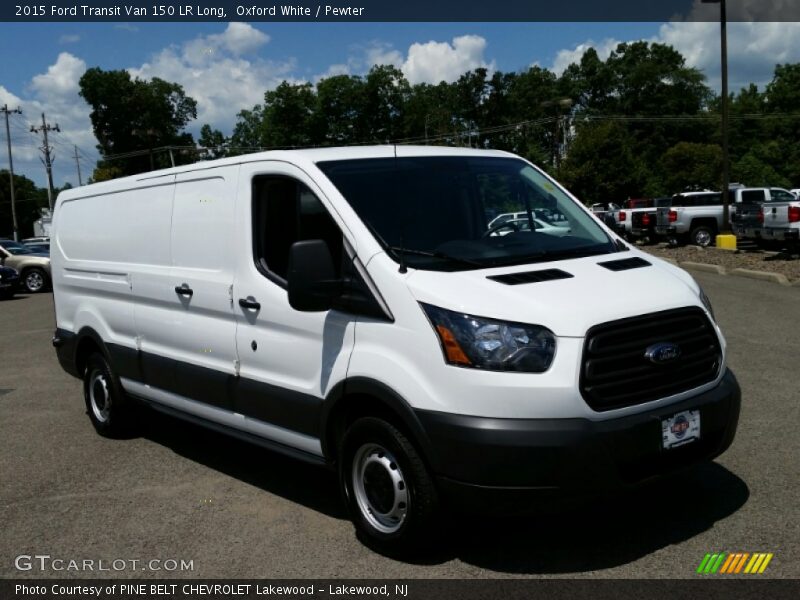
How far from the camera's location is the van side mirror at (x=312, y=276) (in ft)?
14.0

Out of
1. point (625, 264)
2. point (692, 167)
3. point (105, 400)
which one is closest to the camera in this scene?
point (625, 264)

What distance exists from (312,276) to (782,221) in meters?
18.7

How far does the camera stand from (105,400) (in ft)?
22.8

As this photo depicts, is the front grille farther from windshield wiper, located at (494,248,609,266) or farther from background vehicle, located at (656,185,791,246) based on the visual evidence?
background vehicle, located at (656,185,791,246)

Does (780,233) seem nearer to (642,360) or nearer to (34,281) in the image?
(642,360)

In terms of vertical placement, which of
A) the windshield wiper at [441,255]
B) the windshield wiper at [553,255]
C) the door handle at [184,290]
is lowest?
the door handle at [184,290]

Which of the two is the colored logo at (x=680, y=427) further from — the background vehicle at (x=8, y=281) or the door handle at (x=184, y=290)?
the background vehicle at (x=8, y=281)

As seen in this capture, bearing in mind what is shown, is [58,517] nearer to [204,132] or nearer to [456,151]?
[456,151]

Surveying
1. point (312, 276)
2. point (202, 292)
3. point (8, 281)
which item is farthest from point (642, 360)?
point (8, 281)

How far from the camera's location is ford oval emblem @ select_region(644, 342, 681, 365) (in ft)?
13.0

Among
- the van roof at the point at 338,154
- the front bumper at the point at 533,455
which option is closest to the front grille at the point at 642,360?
the front bumper at the point at 533,455

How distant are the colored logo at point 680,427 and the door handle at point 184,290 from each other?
122 inches

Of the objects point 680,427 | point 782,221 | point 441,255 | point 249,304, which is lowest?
point 680,427

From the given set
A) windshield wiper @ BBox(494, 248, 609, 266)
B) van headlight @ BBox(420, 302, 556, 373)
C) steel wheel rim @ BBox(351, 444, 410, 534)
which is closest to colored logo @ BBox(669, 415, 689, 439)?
van headlight @ BBox(420, 302, 556, 373)
